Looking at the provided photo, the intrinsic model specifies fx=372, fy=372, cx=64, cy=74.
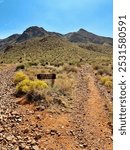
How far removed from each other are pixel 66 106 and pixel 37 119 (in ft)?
7.26

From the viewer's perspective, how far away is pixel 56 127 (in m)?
12.5

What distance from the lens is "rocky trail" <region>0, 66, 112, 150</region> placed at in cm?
1083

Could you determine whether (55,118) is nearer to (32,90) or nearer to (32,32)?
(32,90)

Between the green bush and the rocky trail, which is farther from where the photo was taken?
the green bush

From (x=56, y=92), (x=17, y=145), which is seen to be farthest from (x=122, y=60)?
(x=56, y=92)

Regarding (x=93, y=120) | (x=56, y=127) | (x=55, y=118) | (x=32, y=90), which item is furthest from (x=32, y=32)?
(x=56, y=127)

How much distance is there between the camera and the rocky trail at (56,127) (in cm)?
1083

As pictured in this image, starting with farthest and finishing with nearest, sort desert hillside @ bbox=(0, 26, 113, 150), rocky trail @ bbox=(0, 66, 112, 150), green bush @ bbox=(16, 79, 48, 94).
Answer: green bush @ bbox=(16, 79, 48, 94), desert hillside @ bbox=(0, 26, 113, 150), rocky trail @ bbox=(0, 66, 112, 150)

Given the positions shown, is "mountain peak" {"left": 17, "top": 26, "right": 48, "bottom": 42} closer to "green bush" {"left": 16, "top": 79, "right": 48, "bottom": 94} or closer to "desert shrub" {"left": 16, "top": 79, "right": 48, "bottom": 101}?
"green bush" {"left": 16, "top": 79, "right": 48, "bottom": 94}

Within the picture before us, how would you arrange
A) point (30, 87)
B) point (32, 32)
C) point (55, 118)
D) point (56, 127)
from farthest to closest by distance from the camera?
1. point (32, 32)
2. point (30, 87)
3. point (55, 118)
4. point (56, 127)

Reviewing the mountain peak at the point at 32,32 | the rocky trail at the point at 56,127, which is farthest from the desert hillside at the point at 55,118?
the mountain peak at the point at 32,32

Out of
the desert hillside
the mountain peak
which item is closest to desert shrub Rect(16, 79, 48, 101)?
the desert hillside

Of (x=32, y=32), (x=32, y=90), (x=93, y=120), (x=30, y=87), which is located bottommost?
(x=93, y=120)

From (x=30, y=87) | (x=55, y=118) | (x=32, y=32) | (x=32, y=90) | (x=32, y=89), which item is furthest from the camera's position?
(x=32, y=32)
